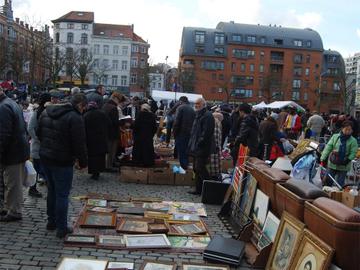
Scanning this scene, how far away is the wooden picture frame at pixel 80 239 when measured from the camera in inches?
253

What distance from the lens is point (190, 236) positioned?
7043mm

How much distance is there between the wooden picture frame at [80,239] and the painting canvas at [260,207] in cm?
208

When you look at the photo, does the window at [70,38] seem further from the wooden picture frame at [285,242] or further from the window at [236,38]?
the wooden picture frame at [285,242]

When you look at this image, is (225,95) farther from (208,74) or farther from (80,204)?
(80,204)

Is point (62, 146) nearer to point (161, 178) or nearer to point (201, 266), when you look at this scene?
point (201, 266)

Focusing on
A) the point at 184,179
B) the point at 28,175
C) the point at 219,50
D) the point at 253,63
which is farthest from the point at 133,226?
the point at 253,63

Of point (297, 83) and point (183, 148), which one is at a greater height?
point (297, 83)

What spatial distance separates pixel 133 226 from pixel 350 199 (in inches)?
145

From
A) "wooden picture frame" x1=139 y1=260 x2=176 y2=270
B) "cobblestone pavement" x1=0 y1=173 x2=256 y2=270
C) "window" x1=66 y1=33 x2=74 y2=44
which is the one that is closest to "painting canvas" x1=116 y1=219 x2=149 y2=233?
"cobblestone pavement" x1=0 y1=173 x2=256 y2=270

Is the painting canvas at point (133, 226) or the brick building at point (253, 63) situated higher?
the brick building at point (253, 63)

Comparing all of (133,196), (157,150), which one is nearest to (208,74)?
(157,150)

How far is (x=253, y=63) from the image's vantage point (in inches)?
3915

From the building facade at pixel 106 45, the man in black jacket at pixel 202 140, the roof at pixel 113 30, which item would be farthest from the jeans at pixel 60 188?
the roof at pixel 113 30

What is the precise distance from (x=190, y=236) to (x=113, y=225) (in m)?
1.10
